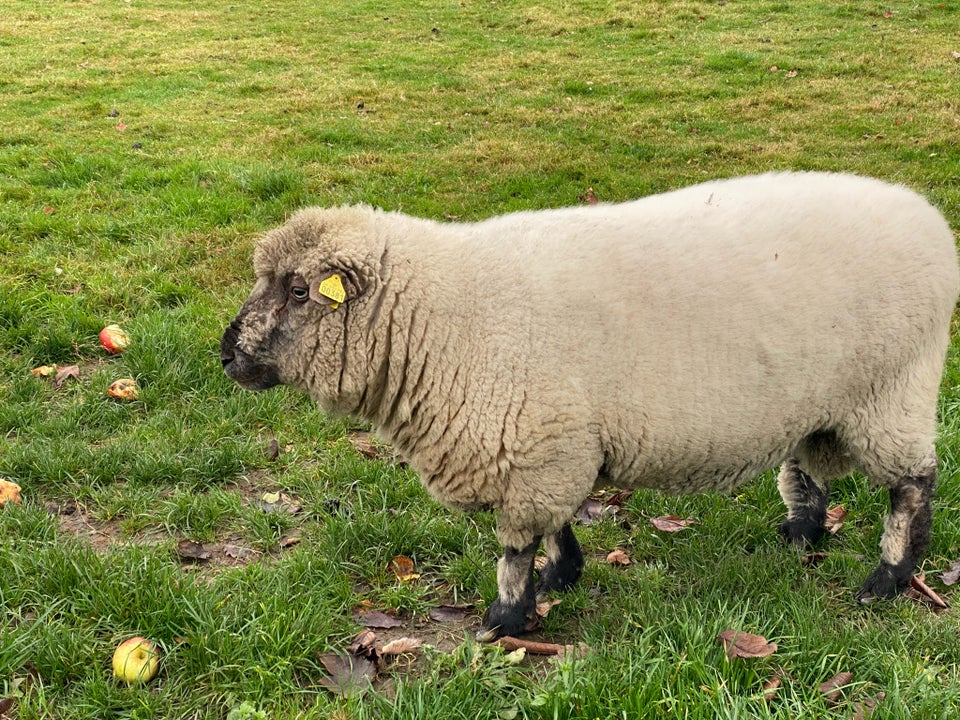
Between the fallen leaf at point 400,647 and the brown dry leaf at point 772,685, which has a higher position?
the brown dry leaf at point 772,685

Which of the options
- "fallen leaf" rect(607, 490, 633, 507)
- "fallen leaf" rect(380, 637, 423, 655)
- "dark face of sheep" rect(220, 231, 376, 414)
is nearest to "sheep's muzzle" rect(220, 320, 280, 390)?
"dark face of sheep" rect(220, 231, 376, 414)

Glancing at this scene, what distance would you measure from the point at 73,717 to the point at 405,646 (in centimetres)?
116

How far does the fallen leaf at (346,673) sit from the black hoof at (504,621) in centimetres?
47

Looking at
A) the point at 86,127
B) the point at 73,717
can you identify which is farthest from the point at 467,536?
the point at 86,127

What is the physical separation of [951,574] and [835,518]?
0.58 metres

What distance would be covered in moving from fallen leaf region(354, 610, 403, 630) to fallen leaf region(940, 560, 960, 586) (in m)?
2.35

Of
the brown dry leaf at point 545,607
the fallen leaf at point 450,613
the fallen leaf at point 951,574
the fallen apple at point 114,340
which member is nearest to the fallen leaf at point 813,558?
the fallen leaf at point 951,574

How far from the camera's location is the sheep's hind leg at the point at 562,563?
357cm

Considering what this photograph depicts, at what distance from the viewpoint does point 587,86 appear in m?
11.6

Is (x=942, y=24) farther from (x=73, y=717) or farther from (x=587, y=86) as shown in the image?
(x=73, y=717)

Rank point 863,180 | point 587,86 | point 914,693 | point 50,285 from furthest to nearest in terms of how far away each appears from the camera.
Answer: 1. point 587,86
2. point 50,285
3. point 863,180
4. point 914,693

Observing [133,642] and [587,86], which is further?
[587,86]

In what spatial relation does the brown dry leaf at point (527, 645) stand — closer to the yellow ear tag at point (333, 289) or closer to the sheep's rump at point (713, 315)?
the sheep's rump at point (713, 315)

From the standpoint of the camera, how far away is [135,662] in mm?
2898
